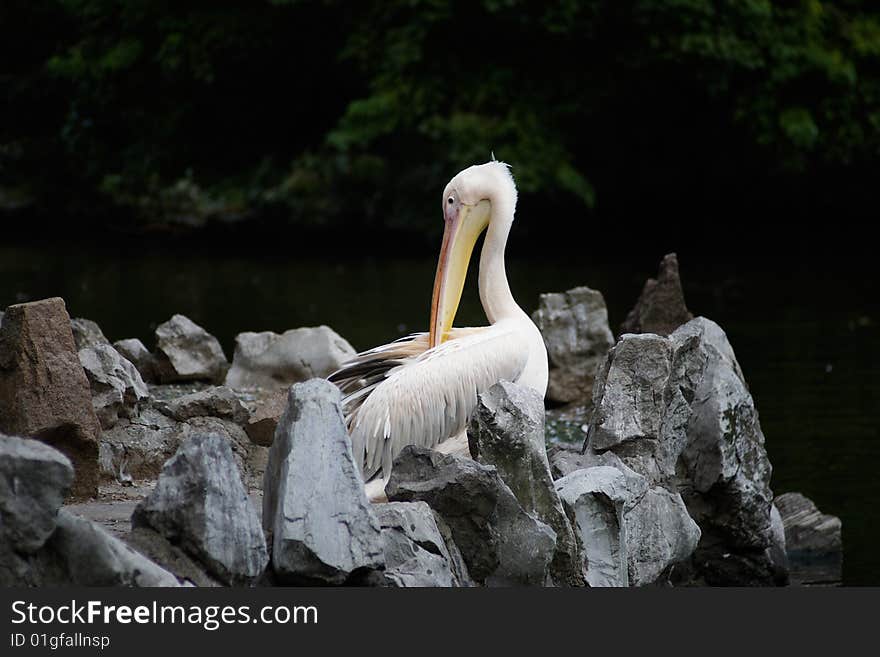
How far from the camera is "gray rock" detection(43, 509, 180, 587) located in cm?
333

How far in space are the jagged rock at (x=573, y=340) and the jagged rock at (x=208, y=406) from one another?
9.84 feet

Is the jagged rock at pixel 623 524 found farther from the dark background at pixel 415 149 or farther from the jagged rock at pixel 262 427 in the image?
the dark background at pixel 415 149

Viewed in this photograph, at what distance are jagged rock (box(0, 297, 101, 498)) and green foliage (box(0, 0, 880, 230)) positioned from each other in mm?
13582

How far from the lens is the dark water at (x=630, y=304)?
7434 mm

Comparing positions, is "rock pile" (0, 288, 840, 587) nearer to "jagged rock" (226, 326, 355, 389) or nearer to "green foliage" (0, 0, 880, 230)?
"jagged rock" (226, 326, 355, 389)

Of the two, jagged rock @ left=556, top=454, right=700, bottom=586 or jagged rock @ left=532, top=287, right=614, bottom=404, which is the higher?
jagged rock @ left=532, top=287, right=614, bottom=404

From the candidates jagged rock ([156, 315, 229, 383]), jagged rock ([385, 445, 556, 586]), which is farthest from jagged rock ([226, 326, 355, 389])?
jagged rock ([385, 445, 556, 586])

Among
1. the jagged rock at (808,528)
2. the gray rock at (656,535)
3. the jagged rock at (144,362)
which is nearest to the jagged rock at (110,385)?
the gray rock at (656,535)

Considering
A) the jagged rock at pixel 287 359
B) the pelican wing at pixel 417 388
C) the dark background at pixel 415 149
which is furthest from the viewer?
the dark background at pixel 415 149

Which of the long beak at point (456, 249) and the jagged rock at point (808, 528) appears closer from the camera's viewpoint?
the jagged rock at point (808, 528)

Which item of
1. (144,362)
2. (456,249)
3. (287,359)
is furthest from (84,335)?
(456,249)

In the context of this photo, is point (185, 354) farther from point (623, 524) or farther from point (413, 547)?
point (413, 547)

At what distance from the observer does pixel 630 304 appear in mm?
13164

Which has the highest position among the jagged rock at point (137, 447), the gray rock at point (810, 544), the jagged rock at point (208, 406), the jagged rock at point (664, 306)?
the jagged rock at point (664, 306)
